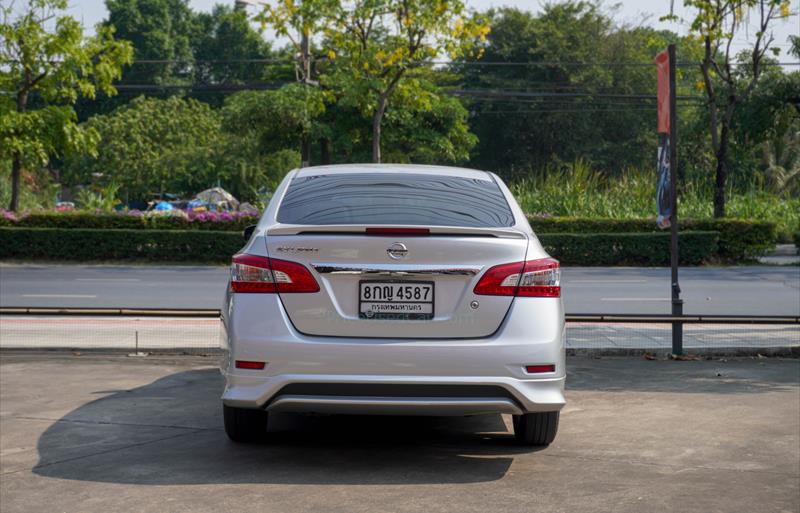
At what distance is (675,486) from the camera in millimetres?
5352

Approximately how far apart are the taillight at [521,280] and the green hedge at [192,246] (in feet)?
Answer: 64.9

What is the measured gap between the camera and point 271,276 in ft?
18.2

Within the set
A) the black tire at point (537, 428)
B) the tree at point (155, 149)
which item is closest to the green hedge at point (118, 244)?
the black tire at point (537, 428)

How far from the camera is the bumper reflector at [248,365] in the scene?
5.48 m

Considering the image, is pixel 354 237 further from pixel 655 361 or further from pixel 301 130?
pixel 301 130

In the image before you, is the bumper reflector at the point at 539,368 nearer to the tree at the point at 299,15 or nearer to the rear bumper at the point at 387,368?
the rear bumper at the point at 387,368

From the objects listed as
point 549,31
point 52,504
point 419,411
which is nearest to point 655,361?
point 419,411

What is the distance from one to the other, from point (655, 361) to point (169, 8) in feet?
299

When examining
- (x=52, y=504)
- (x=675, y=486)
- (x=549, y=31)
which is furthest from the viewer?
(x=549, y=31)

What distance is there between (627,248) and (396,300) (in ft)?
68.3

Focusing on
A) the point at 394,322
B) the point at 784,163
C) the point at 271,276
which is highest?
the point at 784,163

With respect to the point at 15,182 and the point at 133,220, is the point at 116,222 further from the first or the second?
the point at 15,182

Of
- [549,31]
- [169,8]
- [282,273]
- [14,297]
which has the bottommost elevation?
[14,297]

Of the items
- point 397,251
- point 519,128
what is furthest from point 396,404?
point 519,128
